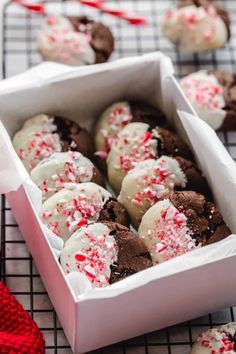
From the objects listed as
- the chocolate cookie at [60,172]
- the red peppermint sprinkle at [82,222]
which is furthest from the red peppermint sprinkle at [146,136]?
the red peppermint sprinkle at [82,222]

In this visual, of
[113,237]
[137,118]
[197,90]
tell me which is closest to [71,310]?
[113,237]

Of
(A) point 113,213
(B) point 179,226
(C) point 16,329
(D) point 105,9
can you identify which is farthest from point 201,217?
(D) point 105,9

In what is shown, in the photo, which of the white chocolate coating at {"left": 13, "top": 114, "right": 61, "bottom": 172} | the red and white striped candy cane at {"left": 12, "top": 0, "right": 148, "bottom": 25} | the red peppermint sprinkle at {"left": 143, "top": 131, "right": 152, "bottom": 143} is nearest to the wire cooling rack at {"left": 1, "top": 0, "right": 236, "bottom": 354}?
the red and white striped candy cane at {"left": 12, "top": 0, "right": 148, "bottom": 25}

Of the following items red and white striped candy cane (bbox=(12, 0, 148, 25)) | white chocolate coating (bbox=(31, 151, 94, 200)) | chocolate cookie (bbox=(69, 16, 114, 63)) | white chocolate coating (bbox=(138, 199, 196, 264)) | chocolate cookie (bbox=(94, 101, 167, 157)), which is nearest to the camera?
white chocolate coating (bbox=(138, 199, 196, 264))

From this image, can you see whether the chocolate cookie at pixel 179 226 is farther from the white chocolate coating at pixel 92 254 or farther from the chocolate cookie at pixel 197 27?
the chocolate cookie at pixel 197 27

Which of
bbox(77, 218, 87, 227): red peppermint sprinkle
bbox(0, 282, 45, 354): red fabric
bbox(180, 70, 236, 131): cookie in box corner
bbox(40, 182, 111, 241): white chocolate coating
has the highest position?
bbox(180, 70, 236, 131): cookie in box corner

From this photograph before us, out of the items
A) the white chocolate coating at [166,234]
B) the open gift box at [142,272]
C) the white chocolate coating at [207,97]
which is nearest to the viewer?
the open gift box at [142,272]

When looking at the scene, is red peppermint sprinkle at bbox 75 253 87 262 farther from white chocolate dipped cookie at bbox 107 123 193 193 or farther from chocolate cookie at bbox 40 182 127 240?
white chocolate dipped cookie at bbox 107 123 193 193
